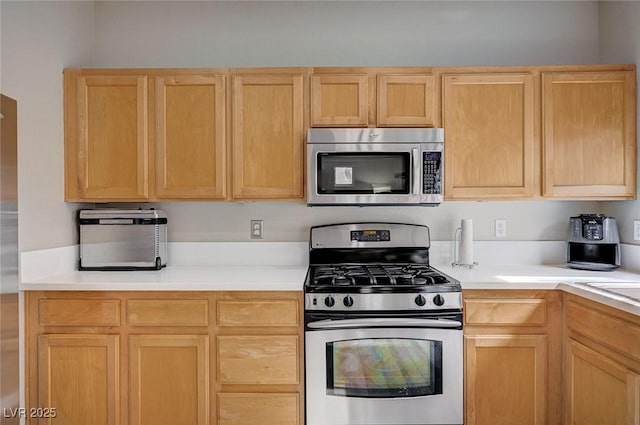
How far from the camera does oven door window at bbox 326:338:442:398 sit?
2.09 m

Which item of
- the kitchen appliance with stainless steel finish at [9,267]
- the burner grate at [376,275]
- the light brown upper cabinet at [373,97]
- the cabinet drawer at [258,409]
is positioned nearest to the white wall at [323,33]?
the light brown upper cabinet at [373,97]

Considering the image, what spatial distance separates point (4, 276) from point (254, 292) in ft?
3.72

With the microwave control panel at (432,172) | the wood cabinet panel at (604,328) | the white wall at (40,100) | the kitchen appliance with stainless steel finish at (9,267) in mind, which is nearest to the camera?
the wood cabinet panel at (604,328)

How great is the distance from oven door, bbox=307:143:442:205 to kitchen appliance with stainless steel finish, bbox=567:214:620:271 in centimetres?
89

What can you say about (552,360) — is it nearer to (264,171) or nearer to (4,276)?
(264,171)

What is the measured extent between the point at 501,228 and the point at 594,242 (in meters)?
0.53

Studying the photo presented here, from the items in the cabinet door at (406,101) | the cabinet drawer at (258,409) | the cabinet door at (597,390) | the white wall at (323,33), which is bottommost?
the cabinet drawer at (258,409)

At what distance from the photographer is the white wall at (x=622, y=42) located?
95.4 inches

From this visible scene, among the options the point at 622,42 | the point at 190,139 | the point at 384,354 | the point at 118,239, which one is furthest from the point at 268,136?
the point at 622,42

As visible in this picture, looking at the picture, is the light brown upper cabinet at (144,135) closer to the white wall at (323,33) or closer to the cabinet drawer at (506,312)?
the white wall at (323,33)

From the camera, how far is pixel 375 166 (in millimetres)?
2422

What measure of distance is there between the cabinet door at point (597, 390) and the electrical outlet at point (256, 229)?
1866mm

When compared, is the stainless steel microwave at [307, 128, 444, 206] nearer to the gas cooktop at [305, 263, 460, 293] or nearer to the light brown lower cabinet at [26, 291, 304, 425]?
the gas cooktop at [305, 263, 460, 293]

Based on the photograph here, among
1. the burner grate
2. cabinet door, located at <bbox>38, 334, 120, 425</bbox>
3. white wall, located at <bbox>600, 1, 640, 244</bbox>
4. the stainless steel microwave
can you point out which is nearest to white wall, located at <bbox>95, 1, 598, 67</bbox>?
white wall, located at <bbox>600, 1, 640, 244</bbox>
